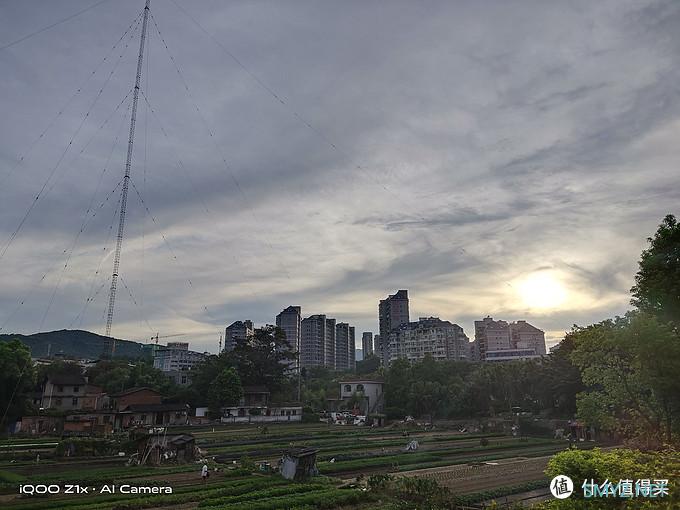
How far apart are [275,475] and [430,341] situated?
13155 centimetres

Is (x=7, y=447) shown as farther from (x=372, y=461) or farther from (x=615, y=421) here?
(x=615, y=421)

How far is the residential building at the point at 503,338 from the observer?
176938 millimetres

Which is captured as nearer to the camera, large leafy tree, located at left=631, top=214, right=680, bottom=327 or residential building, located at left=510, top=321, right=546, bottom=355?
large leafy tree, located at left=631, top=214, right=680, bottom=327

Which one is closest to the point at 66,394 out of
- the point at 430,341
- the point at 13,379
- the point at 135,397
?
the point at 135,397

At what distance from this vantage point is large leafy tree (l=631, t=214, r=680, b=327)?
85.8 ft

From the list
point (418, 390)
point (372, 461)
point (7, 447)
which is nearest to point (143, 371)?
point (7, 447)

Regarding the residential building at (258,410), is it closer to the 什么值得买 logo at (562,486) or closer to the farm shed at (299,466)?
the farm shed at (299,466)

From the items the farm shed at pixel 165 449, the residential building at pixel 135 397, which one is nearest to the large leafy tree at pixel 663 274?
the farm shed at pixel 165 449

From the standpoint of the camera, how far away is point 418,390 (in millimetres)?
82812

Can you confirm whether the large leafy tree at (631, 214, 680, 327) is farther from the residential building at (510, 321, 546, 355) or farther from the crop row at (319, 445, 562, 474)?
the residential building at (510, 321, 546, 355)

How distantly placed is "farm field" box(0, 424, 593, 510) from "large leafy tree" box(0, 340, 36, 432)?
12.0m

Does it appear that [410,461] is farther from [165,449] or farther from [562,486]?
[562,486]

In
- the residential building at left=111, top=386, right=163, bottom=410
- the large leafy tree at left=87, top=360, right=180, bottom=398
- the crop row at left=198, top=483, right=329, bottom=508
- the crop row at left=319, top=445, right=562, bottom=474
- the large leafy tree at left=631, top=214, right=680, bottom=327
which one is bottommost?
the crop row at left=319, top=445, right=562, bottom=474

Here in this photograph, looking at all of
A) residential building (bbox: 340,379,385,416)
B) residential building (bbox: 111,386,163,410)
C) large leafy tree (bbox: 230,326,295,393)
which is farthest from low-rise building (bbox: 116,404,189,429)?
residential building (bbox: 340,379,385,416)
